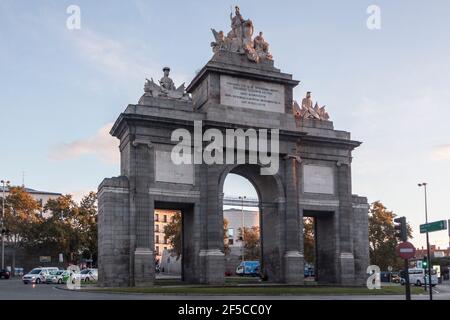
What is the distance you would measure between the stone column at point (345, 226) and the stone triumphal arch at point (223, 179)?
9 cm

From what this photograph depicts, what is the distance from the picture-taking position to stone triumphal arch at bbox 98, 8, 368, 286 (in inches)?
1790

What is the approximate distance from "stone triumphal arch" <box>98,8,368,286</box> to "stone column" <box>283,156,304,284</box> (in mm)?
82

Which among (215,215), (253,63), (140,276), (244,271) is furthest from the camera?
(244,271)

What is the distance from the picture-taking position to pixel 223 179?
159 feet

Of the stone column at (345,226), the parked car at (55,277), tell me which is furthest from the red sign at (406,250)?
the parked car at (55,277)

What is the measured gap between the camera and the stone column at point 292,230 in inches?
1933

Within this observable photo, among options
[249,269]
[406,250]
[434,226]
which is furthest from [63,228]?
[406,250]

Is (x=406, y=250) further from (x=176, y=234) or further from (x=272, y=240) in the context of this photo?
(x=176, y=234)

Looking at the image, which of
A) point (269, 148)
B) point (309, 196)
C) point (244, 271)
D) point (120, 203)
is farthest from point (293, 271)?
point (244, 271)

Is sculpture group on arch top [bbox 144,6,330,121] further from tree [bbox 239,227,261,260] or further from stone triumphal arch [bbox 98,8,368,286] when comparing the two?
tree [bbox 239,227,261,260]

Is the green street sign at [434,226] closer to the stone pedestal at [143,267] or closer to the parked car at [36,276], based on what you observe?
the stone pedestal at [143,267]

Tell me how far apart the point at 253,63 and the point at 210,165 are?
9495 millimetres

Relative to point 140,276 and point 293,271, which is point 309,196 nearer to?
point 293,271
